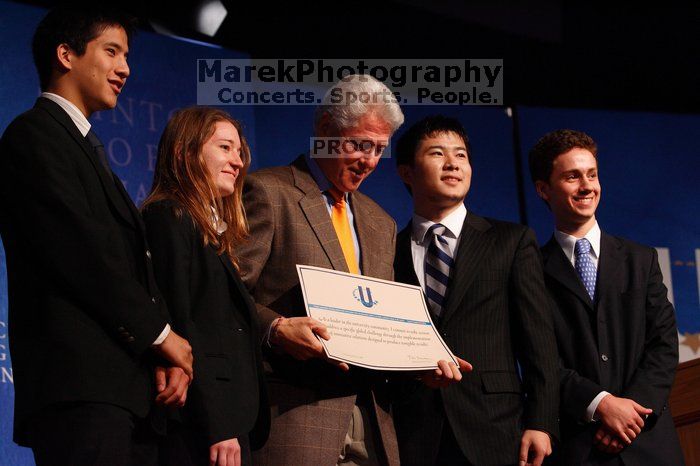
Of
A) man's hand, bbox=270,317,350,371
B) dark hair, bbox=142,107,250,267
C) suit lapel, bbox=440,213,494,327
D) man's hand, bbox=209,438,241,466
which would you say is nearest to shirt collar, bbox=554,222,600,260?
suit lapel, bbox=440,213,494,327

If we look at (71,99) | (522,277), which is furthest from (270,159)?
(71,99)

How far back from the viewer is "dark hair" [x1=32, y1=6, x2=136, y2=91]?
6.94 ft

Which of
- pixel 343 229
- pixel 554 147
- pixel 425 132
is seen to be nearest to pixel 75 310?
pixel 343 229

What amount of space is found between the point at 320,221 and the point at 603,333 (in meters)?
0.94

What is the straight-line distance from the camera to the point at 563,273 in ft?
9.78

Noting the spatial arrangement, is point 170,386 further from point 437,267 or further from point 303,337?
point 437,267

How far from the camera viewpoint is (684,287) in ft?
16.1

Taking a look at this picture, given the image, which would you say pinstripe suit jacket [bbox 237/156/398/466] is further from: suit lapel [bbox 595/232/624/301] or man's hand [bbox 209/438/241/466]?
suit lapel [bbox 595/232/624/301]

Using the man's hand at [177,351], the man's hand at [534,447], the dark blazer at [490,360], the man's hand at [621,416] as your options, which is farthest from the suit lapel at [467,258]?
the man's hand at [177,351]

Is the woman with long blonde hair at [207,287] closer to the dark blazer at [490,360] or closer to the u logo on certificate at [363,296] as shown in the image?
the u logo on certificate at [363,296]

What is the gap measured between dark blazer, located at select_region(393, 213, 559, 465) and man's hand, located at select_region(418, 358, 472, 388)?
0.27 feet

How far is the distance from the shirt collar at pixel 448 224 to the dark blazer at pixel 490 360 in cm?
6

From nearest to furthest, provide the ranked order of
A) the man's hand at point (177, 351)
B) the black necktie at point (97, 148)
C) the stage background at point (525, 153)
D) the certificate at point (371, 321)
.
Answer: the man's hand at point (177, 351) < the black necktie at point (97, 148) < the certificate at point (371, 321) < the stage background at point (525, 153)

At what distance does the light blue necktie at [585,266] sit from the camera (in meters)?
2.99
